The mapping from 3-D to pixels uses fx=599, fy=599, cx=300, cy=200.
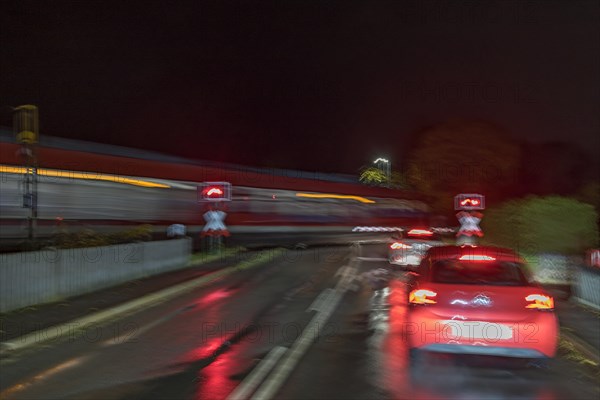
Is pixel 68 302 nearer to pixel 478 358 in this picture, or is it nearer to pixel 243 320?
pixel 243 320

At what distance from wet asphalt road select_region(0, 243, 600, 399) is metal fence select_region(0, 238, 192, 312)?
6.13 ft

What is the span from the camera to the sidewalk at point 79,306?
891cm

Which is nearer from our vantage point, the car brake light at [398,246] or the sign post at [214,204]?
the car brake light at [398,246]

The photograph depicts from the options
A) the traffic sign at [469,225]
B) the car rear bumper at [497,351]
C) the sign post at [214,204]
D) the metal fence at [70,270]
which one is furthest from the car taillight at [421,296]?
the traffic sign at [469,225]

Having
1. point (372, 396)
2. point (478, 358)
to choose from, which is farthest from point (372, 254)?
point (372, 396)

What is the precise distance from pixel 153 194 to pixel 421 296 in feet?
51.8

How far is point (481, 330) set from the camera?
6.57 metres

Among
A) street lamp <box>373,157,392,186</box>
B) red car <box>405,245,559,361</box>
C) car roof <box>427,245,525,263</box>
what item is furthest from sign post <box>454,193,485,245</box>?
street lamp <box>373,157,392,186</box>

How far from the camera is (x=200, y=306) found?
11.5m

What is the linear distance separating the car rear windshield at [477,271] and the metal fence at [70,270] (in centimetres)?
703

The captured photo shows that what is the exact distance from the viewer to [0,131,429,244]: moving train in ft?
53.7

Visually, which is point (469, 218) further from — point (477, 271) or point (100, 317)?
point (100, 317)

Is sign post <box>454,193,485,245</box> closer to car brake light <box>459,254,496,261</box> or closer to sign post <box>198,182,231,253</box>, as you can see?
sign post <box>198,182,231,253</box>

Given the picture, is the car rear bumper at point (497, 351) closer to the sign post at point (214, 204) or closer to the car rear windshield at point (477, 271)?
the car rear windshield at point (477, 271)
